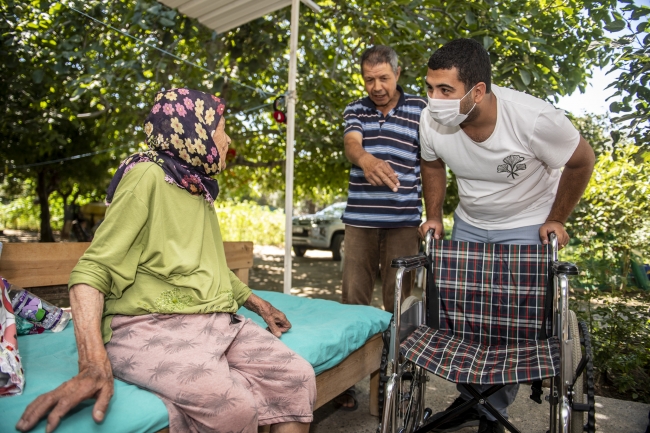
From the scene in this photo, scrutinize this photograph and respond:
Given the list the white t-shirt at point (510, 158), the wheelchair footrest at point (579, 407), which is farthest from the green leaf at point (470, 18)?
the wheelchair footrest at point (579, 407)

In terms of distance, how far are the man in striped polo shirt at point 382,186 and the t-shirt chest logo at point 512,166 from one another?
0.78 m

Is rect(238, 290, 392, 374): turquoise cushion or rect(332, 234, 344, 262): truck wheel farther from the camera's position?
rect(332, 234, 344, 262): truck wheel

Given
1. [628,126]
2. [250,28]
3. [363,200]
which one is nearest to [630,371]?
[628,126]

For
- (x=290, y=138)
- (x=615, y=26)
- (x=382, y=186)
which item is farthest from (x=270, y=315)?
(x=615, y=26)

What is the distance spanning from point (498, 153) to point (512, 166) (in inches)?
3.6

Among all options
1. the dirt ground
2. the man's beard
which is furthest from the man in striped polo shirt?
the dirt ground

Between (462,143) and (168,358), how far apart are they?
5.58ft

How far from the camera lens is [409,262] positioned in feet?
8.08

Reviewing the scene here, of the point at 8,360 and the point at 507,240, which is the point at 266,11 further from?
the point at 8,360

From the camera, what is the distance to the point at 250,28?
679 centimetres

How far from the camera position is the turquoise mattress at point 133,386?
5.24ft

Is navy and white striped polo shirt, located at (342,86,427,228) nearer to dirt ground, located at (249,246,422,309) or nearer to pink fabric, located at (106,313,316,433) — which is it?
pink fabric, located at (106,313,316,433)

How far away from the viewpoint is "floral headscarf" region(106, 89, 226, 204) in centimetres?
197

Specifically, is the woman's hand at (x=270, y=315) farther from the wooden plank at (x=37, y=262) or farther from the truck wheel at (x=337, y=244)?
the truck wheel at (x=337, y=244)
